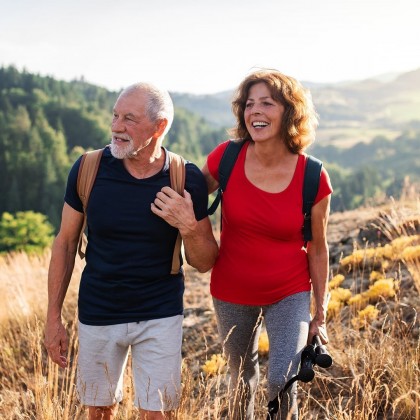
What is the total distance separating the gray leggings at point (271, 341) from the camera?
103 inches

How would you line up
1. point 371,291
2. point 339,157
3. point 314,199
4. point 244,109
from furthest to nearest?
point 339,157 → point 371,291 → point 244,109 → point 314,199

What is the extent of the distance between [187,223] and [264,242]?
1.55ft

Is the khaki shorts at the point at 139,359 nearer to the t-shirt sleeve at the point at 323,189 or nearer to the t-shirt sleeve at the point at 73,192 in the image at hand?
the t-shirt sleeve at the point at 73,192

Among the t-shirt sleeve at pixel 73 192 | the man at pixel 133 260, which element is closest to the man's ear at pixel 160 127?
the man at pixel 133 260

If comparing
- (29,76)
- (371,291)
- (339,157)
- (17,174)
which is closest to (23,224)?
(17,174)

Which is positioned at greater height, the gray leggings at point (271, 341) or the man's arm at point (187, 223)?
the man's arm at point (187, 223)

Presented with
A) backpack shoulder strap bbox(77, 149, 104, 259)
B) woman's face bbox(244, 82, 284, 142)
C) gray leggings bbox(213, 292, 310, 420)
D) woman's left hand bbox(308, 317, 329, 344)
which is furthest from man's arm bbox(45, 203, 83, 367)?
woman's left hand bbox(308, 317, 329, 344)

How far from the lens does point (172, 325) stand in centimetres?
258

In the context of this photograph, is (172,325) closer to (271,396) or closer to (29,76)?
(271,396)

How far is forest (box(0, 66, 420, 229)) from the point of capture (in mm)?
69250

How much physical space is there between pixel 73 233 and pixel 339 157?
197 meters

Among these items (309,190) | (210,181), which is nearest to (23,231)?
(210,181)

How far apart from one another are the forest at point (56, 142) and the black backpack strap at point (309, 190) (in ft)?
124

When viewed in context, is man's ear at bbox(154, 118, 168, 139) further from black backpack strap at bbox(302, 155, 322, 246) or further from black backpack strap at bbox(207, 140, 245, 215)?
black backpack strap at bbox(302, 155, 322, 246)
